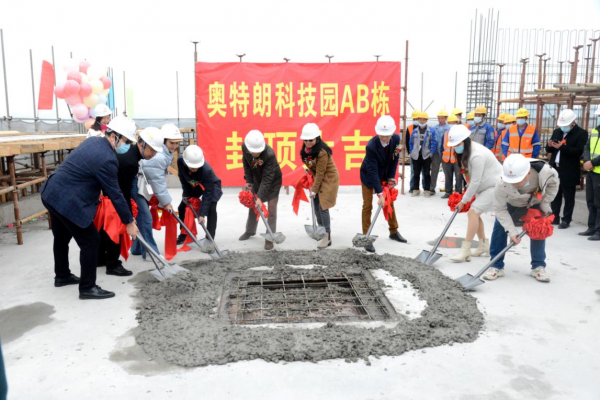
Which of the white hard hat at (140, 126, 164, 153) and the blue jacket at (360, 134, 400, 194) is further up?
the white hard hat at (140, 126, 164, 153)

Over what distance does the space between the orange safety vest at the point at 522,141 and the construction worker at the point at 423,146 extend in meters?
1.62

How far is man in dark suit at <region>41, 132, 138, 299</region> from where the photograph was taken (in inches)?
154

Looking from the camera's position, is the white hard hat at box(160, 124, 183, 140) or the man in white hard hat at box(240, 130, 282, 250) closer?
the white hard hat at box(160, 124, 183, 140)

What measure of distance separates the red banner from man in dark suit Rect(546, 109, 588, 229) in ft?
9.84

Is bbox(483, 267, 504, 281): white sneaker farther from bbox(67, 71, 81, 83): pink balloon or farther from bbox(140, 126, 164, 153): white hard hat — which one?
bbox(67, 71, 81, 83): pink balloon

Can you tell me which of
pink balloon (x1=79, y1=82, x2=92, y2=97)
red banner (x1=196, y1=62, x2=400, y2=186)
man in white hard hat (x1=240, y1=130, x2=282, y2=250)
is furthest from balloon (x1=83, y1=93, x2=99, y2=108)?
man in white hard hat (x1=240, y1=130, x2=282, y2=250)

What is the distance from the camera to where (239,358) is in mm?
3045

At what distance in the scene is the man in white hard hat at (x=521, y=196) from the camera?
4.00 metres

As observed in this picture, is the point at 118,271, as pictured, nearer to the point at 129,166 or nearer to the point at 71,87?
the point at 129,166

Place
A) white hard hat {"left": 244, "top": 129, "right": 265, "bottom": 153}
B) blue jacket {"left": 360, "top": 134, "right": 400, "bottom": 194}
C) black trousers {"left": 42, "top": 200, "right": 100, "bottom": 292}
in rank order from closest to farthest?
1. black trousers {"left": 42, "top": 200, "right": 100, "bottom": 292}
2. white hard hat {"left": 244, "top": 129, "right": 265, "bottom": 153}
3. blue jacket {"left": 360, "top": 134, "right": 400, "bottom": 194}

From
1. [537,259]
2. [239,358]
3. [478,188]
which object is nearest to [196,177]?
[239,358]

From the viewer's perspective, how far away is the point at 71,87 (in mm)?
8852

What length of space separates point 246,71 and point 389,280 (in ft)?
18.0

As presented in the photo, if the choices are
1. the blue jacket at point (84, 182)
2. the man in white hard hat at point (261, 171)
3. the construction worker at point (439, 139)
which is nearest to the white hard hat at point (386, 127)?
the man in white hard hat at point (261, 171)
